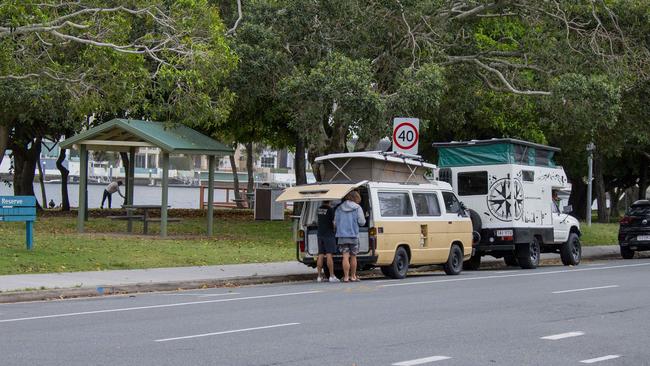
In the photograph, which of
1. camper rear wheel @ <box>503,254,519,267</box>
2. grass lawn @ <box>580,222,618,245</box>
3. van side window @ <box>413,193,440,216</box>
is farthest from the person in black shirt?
grass lawn @ <box>580,222,618,245</box>

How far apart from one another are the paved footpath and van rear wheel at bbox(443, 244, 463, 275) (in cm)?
290

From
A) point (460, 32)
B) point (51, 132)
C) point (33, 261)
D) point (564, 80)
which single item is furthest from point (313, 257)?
point (51, 132)

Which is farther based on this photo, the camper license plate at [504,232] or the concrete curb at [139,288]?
the camper license plate at [504,232]

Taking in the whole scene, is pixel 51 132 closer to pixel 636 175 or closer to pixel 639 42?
pixel 639 42

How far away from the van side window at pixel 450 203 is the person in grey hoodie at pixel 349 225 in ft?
9.54

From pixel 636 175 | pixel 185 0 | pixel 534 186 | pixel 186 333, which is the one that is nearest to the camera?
pixel 186 333

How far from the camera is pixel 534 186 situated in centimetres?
2477

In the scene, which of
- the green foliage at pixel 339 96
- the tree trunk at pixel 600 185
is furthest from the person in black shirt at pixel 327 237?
the tree trunk at pixel 600 185

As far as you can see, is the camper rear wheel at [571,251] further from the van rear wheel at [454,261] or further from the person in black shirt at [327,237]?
the person in black shirt at [327,237]

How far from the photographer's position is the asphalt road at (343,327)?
10.2m

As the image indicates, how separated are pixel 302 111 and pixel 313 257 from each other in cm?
796

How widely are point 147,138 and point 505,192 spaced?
9.77m

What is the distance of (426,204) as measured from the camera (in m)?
21.4

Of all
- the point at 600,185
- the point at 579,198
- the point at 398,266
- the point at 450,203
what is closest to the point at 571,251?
the point at 450,203
